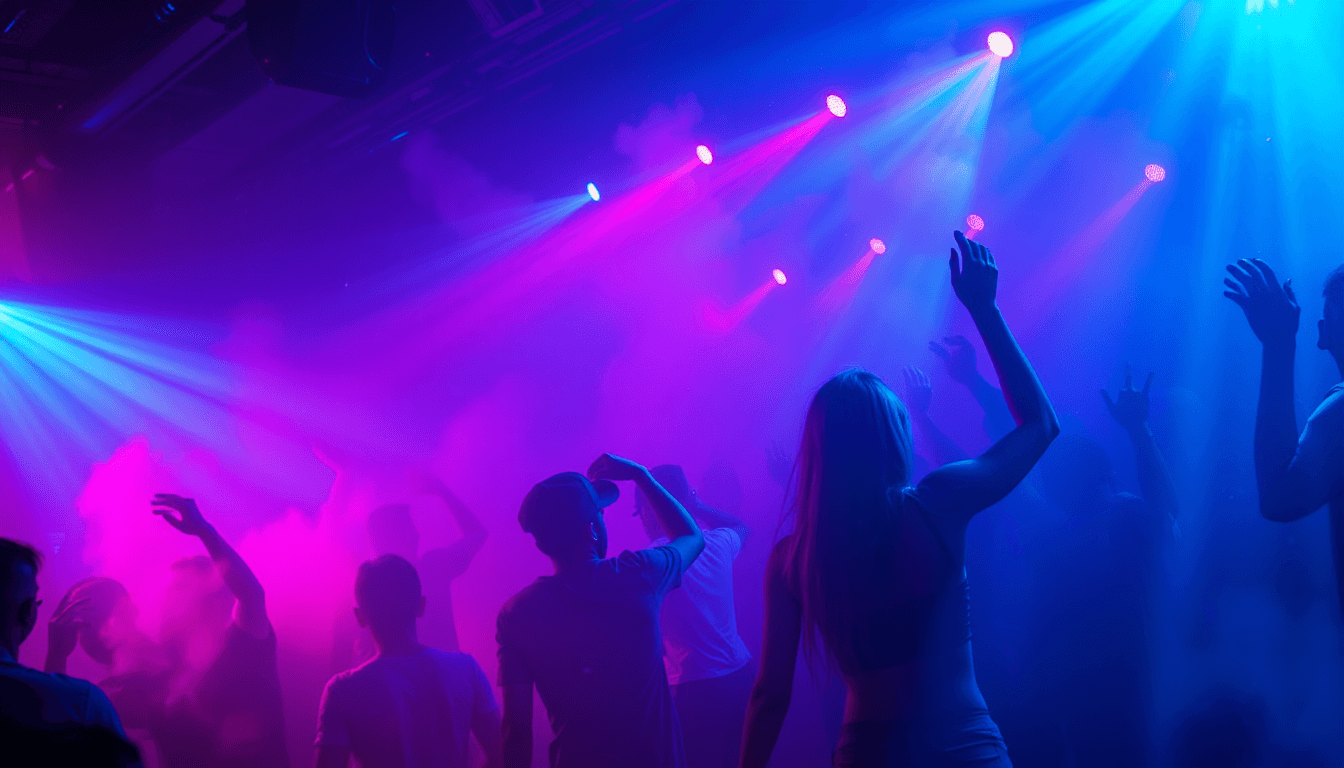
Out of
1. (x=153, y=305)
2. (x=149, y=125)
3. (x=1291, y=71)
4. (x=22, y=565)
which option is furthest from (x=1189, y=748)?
(x=153, y=305)

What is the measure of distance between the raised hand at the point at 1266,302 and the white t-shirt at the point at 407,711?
2489 mm

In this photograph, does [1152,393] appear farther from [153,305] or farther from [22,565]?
[153,305]

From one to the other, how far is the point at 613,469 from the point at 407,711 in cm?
102

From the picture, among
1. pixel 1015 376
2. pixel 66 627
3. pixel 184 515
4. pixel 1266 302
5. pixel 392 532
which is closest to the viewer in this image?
pixel 1015 376

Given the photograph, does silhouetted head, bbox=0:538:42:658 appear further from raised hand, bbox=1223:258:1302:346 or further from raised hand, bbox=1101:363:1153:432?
raised hand, bbox=1101:363:1153:432

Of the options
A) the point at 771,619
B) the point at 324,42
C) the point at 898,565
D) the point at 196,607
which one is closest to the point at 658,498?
the point at 771,619

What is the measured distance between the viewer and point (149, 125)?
5215 mm

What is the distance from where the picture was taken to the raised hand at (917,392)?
4.21 m

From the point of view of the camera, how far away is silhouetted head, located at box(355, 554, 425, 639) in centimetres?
270

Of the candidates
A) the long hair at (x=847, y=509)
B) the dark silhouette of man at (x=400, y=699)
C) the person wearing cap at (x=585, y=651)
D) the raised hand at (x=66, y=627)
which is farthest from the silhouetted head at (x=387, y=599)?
the raised hand at (x=66, y=627)

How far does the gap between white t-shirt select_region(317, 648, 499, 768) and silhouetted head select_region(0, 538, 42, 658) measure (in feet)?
3.05

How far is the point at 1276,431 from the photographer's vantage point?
181 cm

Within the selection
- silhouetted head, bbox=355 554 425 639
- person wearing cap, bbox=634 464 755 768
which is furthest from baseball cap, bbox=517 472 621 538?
person wearing cap, bbox=634 464 755 768

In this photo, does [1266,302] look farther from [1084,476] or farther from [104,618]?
[104,618]
